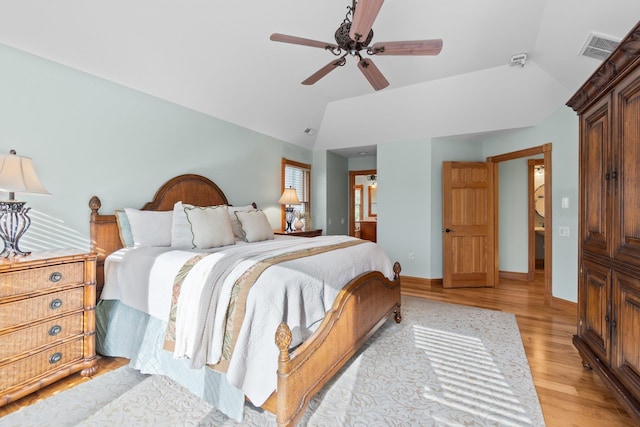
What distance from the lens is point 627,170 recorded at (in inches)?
63.7

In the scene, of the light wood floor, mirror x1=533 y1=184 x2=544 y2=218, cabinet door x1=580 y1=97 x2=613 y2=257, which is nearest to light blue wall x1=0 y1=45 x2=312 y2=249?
the light wood floor

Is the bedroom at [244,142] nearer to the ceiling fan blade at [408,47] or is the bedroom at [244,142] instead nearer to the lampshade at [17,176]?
the lampshade at [17,176]

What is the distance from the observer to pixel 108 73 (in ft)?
8.89

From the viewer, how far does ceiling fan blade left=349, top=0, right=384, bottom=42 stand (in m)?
1.56

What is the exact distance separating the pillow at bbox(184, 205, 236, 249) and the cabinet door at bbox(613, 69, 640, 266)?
278 cm

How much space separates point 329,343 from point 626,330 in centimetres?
162

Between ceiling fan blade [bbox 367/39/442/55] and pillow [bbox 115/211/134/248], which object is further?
pillow [bbox 115/211/134/248]

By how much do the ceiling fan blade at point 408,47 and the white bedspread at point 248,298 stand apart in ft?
5.09

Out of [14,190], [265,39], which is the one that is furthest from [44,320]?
[265,39]

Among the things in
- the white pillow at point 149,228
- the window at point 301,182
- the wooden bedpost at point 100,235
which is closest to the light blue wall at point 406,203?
the window at point 301,182

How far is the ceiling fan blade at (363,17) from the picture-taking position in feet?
5.12

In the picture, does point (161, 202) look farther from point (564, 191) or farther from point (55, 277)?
point (564, 191)

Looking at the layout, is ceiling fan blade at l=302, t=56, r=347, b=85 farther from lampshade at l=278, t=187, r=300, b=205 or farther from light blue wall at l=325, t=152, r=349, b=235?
light blue wall at l=325, t=152, r=349, b=235

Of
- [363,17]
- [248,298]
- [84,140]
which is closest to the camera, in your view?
[248,298]
